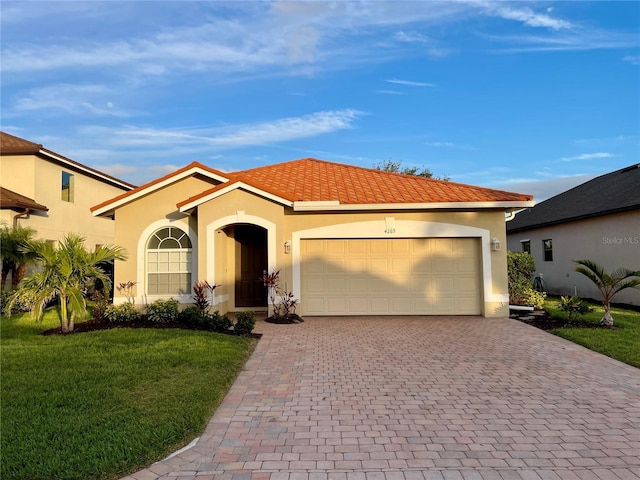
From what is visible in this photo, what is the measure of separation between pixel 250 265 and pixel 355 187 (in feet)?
13.7

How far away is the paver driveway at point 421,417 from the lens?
3.48m

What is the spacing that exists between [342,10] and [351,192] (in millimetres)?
4868

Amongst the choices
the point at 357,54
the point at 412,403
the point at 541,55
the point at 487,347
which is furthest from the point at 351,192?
the point at 412,403

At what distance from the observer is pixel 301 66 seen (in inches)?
526

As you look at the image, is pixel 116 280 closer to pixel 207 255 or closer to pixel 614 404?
pixel 207 255

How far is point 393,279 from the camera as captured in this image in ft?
38.7

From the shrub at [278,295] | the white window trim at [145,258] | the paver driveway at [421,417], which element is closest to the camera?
the paver driveway at [421,417]

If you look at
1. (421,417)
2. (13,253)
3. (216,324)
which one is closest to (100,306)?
(216,324)

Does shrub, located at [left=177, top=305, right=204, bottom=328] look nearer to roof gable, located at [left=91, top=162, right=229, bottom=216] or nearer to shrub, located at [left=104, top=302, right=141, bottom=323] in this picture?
shrub, located at [left=104, top=302, right=141, bottom=323]

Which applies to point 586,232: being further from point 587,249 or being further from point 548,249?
point 548,249

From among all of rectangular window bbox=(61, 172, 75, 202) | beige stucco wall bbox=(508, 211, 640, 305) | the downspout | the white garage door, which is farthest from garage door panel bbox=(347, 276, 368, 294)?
rectangular window bbox=(61, 172, 75, 202)

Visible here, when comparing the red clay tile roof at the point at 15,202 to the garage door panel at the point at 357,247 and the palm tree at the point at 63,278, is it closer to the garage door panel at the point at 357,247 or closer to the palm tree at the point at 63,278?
the palm tree at the point at 63,278

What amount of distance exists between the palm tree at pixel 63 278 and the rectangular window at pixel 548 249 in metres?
18.6

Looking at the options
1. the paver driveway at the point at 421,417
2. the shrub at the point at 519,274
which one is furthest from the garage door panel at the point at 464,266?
the paver driveway at the point at 421,417
